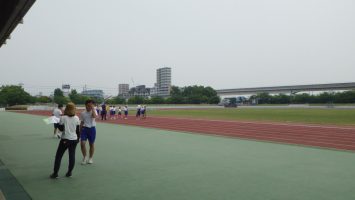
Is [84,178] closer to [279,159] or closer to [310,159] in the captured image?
[279,159]

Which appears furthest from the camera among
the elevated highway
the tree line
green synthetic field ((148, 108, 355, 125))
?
the elevated highway

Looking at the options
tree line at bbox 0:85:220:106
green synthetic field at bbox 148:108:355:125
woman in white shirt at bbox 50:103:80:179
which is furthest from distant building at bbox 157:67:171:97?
woman in white shirt at bbox 50:103:80:179

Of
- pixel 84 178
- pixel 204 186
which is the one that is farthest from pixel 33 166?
pixel 204 186

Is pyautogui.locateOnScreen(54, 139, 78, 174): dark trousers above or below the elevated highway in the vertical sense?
below

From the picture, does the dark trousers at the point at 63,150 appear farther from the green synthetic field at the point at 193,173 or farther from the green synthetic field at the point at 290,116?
the green synthetic field at the point at 290,116

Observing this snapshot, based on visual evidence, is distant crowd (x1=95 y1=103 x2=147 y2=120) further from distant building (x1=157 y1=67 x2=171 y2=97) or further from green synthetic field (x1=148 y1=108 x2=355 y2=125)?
distant building (x1=157 y1=67 x2=171 y2=97)

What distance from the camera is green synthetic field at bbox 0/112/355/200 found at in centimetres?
581

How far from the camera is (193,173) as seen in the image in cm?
746

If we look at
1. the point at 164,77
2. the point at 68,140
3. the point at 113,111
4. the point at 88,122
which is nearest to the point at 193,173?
the point at 68,140

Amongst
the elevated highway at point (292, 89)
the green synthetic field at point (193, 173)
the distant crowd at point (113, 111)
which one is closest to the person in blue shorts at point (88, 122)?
the green synthetic field at point (193, 173)

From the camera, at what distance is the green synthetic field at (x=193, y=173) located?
19.1ft

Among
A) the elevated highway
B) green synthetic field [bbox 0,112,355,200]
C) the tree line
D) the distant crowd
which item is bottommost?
green synthetic field [bbox 0,112,355,200]

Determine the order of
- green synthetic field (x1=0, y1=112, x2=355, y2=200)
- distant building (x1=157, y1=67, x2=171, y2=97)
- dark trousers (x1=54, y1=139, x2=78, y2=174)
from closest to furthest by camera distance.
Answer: green synthetic field (x1=0, y1=112, x2=355, y2=200) < dark trousers (x1=54, y1=139, x2=78, y2=174) < distant building (x1=157, y1=67, x2=171, y2=97)

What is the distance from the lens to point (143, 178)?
696cm
